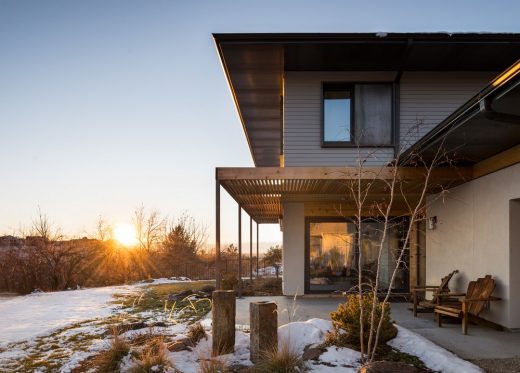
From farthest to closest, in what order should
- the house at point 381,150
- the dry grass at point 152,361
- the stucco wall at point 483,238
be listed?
the house at point 381,150, the stucco wall at point 483,238, the dry grass at point 152,361

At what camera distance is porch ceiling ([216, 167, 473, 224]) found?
309 inches

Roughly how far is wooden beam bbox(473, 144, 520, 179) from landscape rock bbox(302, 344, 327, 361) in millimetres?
3805

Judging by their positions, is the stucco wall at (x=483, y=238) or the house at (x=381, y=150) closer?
the stucco wall at (x=483, y=238)

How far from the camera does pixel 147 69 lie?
1055 centimetres

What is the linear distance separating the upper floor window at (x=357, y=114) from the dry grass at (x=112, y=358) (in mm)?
5514

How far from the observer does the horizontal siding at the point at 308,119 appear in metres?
9.02

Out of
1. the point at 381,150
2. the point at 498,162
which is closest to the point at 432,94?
the point at 381,150

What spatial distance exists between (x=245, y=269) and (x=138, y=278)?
5211 mm

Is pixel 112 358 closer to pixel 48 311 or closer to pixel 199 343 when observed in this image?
pixel 199 343

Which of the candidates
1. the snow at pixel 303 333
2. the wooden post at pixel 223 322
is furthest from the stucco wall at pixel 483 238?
the wooden post at pixel 223 322

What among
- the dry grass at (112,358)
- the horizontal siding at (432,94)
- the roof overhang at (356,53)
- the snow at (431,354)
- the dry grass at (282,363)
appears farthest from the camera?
the horizontal siding at (432,94)

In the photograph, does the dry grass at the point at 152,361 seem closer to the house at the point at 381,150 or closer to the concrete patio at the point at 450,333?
the concrete patio at the point at 450,333

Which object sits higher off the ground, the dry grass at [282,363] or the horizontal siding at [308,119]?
the horizontal siding at [308,119]

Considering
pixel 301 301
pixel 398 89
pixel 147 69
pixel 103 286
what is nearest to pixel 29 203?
pixel 103 286
